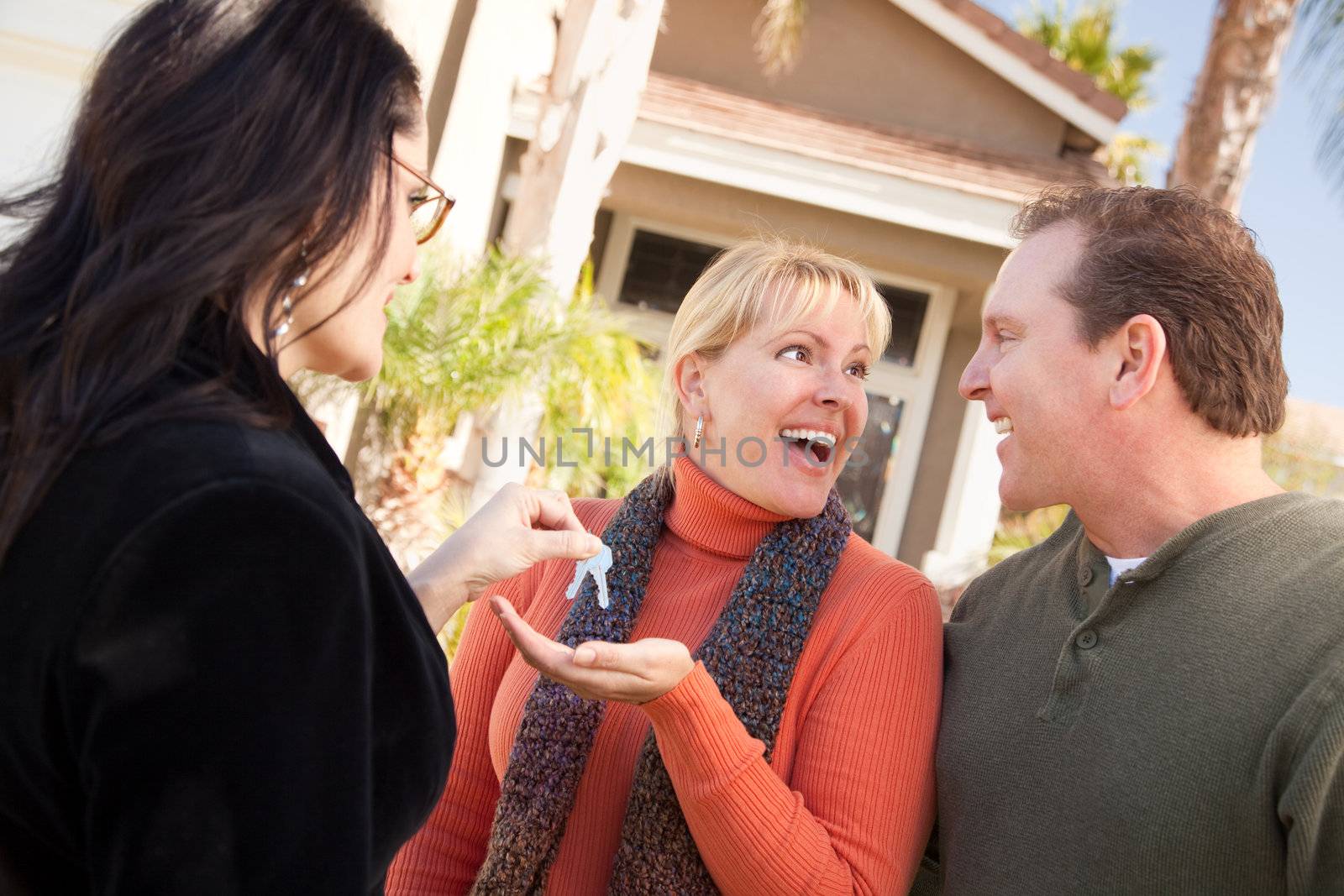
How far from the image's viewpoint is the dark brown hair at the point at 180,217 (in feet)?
3.86

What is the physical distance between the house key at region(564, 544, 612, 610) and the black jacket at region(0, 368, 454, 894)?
943 mm

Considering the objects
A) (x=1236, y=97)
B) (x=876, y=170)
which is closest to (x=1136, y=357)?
(x=1236, y=97)

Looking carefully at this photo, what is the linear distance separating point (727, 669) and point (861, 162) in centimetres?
628

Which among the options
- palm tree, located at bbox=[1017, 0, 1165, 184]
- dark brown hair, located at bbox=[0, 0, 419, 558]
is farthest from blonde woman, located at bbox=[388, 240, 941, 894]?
palm tree, located at bbox=[1017, 0, 1165, 184]

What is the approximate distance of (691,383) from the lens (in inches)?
110

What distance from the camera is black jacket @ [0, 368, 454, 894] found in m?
1.10

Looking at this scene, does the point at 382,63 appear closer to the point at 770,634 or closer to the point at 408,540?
the point at 770,634

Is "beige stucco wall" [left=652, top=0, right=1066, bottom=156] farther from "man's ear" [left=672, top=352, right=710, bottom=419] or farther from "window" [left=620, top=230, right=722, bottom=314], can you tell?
"man's ear" [left=672, top=352, right=710, bottom=419]

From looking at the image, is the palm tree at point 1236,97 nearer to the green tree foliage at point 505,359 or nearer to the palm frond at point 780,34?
the palm frond at point 780,34

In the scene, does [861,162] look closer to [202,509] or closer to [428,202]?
[428,202]

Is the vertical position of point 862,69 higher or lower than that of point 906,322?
higher

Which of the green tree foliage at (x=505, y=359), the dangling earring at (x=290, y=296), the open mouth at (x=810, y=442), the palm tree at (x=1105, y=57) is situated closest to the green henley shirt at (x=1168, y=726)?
the open mouth at (x=810, y=442)

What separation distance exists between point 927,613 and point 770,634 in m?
0.33

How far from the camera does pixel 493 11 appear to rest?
25.1ft
